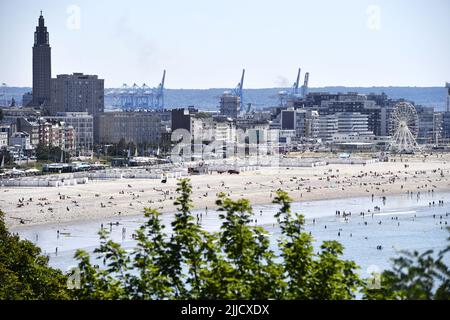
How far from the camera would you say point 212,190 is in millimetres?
47469

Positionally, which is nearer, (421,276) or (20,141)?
(421,276)

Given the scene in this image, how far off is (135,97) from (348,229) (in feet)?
376

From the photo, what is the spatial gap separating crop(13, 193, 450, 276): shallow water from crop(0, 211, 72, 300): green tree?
5.96 meters

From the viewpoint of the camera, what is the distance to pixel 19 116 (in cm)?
7569


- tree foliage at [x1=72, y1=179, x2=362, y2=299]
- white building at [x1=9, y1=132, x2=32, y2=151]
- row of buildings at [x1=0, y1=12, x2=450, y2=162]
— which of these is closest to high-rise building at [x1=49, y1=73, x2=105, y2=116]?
row of buildings at [x1=0, y1=12, x2=450, y2=162]

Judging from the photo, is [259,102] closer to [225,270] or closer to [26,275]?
[26,275]

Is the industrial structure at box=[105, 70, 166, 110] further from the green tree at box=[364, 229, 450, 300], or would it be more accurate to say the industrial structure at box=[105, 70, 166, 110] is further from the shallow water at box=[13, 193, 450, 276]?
the green tree at box=[364, 229, 450, 300]

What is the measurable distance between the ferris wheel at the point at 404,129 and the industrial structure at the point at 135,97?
50.2 meters

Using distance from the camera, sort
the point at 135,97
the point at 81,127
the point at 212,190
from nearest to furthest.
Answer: the point at 212,190, the point at 81,127, the point at 135,97

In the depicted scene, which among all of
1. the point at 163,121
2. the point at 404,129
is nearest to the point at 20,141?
the point at 163,121

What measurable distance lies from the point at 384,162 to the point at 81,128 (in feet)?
66.9

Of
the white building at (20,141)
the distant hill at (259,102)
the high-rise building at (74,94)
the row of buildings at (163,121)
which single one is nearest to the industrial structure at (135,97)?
the row of buildings at (163,121)

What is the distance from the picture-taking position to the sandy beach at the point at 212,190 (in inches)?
1485
